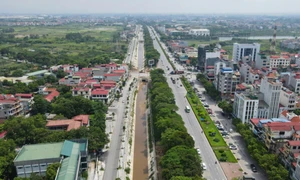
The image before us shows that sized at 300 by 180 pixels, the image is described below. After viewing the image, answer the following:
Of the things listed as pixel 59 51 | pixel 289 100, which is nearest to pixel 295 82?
pixel 289 100

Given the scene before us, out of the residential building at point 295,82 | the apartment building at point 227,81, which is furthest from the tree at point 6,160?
the residential building at point 295,82

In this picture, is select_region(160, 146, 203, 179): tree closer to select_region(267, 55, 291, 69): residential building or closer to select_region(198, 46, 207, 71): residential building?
select_region(198, 46, 207, 71): residential building

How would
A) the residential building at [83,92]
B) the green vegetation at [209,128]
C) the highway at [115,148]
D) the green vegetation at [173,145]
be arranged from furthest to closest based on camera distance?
the residential building at [83,92], the green vegetation at [209,128], the highway at [115,148], the green vegetation at [173,145]

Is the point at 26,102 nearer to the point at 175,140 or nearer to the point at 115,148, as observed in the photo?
the point at 115,148

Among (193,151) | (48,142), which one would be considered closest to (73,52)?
(48,142)

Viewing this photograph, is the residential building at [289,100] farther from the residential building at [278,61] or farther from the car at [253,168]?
the residential building at [278,61]

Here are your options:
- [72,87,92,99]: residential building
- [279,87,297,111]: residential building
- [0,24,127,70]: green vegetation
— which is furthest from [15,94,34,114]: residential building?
[279,87,297,111]: residential building

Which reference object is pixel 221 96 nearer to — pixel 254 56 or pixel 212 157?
pixel 212 157
